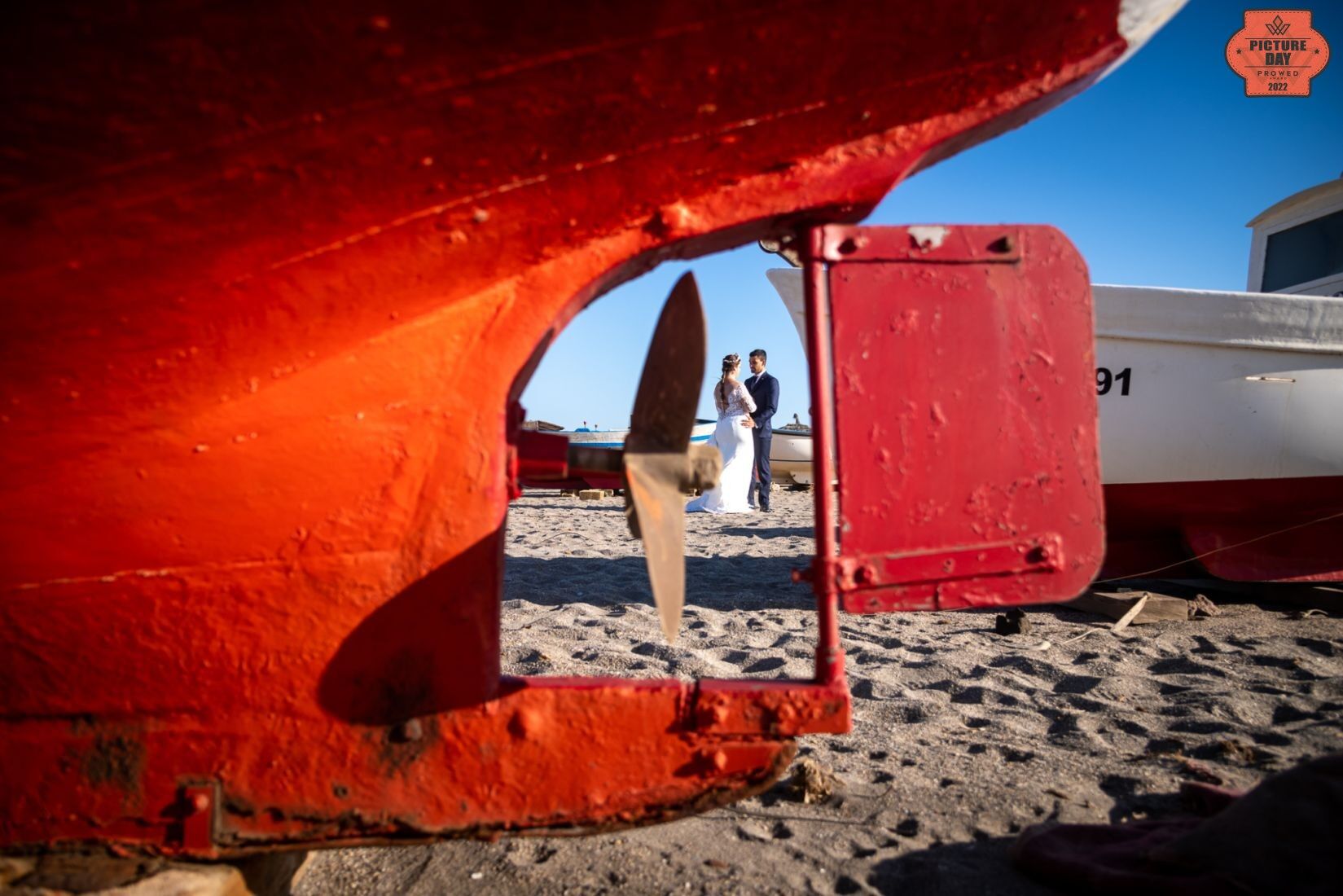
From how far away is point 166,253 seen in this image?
47.8 inches

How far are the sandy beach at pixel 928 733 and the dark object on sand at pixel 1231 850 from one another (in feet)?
0.33

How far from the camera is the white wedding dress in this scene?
26.3ft

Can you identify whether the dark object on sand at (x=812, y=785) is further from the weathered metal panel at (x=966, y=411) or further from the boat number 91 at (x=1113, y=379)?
the boat number 91 at (x=1113, y=379)

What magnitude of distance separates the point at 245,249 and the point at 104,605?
0.61 m

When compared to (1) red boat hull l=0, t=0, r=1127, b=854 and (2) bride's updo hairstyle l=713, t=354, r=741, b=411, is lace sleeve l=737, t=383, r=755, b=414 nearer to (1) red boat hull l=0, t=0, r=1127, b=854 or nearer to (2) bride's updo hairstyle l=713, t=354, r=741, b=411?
(2) bride's updo hairstyle l=713, t=354, r=741, b=411

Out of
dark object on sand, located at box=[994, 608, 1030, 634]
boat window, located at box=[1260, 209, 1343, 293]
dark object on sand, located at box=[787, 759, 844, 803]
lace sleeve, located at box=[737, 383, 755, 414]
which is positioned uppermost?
boat window, located at box=[1260, 209, 1343, 293]

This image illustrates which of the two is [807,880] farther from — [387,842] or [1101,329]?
[1101,329]

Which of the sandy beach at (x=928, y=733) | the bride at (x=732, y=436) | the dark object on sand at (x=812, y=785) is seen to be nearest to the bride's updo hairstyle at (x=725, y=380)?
the bride at (x=732, y=436)

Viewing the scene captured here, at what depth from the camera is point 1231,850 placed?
1.36 m

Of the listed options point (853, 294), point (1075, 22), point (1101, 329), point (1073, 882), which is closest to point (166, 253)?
point (853, 294)

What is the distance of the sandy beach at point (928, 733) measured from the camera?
1.64m

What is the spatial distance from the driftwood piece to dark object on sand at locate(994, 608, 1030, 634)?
0.49 metres

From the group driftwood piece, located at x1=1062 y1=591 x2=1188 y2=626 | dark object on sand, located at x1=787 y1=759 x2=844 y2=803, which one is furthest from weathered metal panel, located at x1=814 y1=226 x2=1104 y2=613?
driftwood piece, located at x1=1062 y1=591 x2=1188 y2=626

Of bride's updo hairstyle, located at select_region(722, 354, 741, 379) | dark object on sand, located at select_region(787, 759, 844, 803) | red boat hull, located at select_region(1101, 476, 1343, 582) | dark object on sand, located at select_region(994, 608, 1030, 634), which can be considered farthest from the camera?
bride's updo hairstyle, located at select_region(722, 354, 741, 379)
